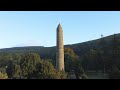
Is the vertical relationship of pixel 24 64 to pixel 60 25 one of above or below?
below

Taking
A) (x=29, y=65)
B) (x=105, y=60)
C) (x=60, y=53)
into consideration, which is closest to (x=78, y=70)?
(x=60, y=53)

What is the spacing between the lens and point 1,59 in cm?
3397

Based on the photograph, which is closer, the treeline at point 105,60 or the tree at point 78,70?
the treeline at point 105,60

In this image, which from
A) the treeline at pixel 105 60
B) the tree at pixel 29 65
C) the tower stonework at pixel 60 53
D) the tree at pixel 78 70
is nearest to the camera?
the tree at pixel 29 65

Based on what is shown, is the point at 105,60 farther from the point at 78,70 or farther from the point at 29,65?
the point at 29,65

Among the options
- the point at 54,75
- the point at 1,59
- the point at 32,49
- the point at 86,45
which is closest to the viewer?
the point at 54,75

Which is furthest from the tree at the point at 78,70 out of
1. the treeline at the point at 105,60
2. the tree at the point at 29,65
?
the tree at the point at 29,65

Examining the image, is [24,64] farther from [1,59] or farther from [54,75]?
[1,59]

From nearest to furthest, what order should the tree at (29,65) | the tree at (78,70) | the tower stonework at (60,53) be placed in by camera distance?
the tree at (29,65) → the tree at (78,70) → the tower stonework at (60,53)

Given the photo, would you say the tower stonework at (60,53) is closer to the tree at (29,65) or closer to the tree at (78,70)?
the tree at (78,70)
